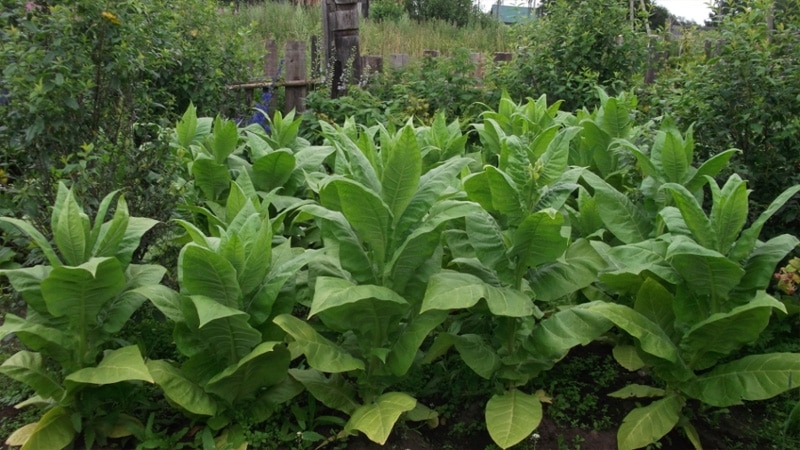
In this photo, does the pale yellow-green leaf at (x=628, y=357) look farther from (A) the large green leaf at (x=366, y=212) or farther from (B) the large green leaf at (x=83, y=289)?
(B) the large green leaf at (x=83, y=289)

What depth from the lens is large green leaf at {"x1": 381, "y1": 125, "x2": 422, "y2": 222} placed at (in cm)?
321

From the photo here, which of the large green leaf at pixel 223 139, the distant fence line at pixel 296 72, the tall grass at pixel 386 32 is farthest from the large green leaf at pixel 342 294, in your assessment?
the tall grass at pixel 386 32

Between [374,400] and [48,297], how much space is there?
4.98 ft

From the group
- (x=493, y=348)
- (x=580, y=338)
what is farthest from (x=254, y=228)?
(x=580, y=338)

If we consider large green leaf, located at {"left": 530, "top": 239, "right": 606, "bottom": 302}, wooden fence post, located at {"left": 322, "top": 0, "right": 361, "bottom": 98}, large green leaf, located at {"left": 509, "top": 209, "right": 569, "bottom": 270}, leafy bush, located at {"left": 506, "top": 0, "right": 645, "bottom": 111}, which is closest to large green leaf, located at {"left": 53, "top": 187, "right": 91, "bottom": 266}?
large green leaf, located at {"left": 509, "top": 209, "right": 569, "bottom": 270}

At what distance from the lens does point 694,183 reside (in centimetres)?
395

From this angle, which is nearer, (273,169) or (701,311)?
(701,311)

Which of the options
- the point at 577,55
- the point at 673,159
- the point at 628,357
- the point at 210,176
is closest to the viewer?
the point at 628,357

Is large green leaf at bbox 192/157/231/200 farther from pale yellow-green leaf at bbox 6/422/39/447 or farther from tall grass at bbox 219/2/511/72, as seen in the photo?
tall grass at bbox 219/2/511/72

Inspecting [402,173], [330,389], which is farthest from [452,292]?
[330,389]

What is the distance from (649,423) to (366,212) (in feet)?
5.30

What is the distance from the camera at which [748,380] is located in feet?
10.7

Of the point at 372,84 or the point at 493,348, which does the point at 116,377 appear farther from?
the point at 372,84

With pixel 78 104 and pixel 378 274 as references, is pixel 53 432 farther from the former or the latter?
pixel 78 104
